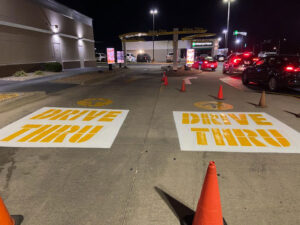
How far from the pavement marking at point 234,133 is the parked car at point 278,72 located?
463cm

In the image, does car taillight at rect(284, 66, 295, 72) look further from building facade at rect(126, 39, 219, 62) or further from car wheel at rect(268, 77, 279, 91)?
building facade at rect(126, 39, 219, 62)

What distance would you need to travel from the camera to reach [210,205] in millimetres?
2432

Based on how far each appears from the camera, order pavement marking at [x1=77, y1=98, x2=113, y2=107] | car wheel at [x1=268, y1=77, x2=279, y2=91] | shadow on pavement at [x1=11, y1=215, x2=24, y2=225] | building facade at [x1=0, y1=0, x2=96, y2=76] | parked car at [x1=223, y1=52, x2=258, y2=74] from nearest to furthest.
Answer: shadow on pavement at [x1=11, y1=215, x2=24, y2=225]
pavement marking at [x1=77, y1=98, x2=113, y2=107]
car wheel at [x1=268, y1=77, x2=279, y2=91]
building facade at [x1=0, y1=0, x2=96, y2=76]
parked car at [x1=223, y1=52, x2=258, y2=74]

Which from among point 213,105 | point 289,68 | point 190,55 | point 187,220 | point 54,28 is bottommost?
point 187,220

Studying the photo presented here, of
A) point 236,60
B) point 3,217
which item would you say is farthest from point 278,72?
point 3,217

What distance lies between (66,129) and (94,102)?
3237 millimetres

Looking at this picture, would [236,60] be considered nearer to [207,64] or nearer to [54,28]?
[207,64]

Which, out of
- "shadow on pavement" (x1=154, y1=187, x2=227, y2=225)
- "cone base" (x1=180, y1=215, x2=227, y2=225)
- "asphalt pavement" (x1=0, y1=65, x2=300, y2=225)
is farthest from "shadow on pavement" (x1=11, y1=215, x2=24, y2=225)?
"cone base" (x1=180, y1=215, x2=227, y2=225)

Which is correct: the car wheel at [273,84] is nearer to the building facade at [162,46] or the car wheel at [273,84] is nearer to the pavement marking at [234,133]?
the pavement marking at [234,133]

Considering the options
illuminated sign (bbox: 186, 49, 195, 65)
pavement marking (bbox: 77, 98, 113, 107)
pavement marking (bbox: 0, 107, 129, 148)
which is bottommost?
pavement marking (bbox: 0, 107, 129, 148)

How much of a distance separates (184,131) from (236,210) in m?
3.00

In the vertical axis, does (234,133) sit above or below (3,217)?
below

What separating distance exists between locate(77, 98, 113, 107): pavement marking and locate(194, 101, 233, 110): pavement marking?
3.46 metres

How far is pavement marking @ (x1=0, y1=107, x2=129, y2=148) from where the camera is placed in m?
5.06
